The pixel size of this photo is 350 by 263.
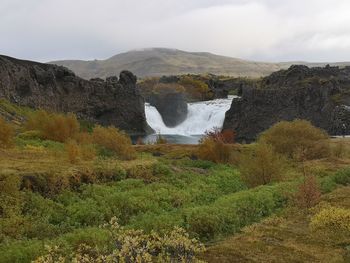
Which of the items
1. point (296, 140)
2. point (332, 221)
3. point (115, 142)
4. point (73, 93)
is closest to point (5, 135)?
point (115, 142)

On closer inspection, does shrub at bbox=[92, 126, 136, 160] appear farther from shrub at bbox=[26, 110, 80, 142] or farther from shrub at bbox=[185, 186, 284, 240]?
shrub at bbox=[185, 186, 284, 240]

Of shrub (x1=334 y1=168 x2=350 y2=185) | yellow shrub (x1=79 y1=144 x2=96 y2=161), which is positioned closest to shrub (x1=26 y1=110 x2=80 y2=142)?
yellow shrub (x1=79 y1=144 x2=96 y2=161)

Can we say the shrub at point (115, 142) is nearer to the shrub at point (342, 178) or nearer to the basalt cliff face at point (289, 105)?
the shrub at point (342, 178)

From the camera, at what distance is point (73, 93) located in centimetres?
8450

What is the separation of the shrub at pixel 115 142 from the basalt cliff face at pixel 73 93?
3720 centimetres

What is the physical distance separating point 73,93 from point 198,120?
2622 cm

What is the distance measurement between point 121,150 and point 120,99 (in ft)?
196

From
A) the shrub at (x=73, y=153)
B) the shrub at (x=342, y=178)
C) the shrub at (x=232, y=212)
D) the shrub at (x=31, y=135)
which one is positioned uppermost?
the shrub at (x=73, y=153)

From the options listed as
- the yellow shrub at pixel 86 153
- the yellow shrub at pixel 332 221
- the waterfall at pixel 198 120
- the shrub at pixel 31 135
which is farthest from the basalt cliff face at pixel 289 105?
the yellow shrub at pixel 332 221

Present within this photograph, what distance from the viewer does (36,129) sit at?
3975 centimetres

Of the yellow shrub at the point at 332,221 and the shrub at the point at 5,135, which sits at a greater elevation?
the shrub at the point at 5,135

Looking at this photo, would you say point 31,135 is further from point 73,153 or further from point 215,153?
point 215,153

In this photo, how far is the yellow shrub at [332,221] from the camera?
1478cm

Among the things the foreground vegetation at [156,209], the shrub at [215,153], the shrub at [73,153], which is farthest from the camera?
the shrub at [215,153]
